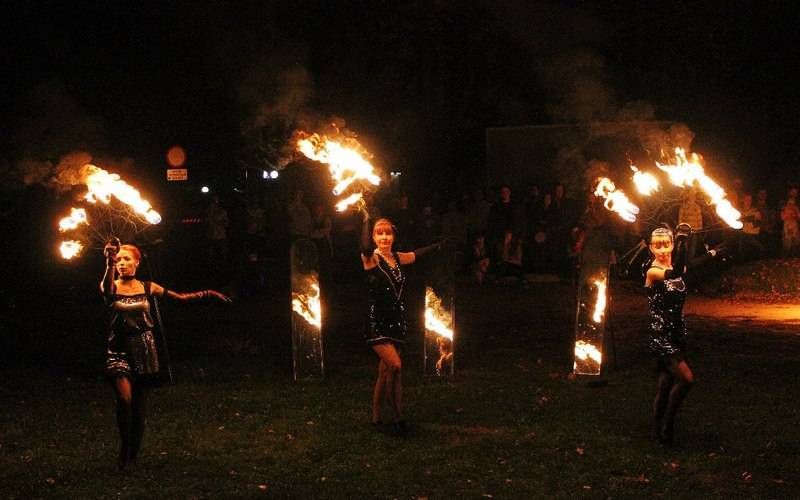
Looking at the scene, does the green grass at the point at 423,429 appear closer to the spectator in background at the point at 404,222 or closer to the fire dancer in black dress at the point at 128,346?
the fire dancer in black dress at the point at 128,346

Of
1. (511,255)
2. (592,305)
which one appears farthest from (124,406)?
(511,255)

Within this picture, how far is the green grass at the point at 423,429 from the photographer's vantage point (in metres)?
7.12

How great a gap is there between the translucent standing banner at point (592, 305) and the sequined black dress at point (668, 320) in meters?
2.72

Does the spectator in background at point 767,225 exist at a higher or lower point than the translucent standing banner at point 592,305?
higher

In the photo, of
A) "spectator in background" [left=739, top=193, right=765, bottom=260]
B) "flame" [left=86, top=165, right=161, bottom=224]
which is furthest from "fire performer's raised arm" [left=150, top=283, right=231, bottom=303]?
"spectator in background" [left=739, top=193, right=765, bottom=260]

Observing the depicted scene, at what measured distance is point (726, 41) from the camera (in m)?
23.2

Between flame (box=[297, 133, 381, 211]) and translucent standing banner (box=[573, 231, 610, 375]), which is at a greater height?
flame (box=[297, 133, 381, 211])

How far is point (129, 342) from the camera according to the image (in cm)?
736

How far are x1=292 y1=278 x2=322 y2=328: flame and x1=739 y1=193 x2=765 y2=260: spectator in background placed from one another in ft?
34.9

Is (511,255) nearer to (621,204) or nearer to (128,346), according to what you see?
(621,204)

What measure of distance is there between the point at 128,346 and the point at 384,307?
91.9 inches

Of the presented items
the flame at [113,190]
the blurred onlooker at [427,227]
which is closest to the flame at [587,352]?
the flame at [113,190]

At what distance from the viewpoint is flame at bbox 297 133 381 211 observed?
33.4ft

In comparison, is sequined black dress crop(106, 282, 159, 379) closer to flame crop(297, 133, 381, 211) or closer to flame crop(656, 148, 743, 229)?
flame crop(297, 133, 381, 211)
